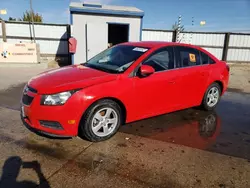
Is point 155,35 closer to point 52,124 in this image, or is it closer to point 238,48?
point 238,48

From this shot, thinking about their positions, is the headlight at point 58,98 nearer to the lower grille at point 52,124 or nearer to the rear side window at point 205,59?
the lower grille at point 52,124

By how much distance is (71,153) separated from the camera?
3.17 metres

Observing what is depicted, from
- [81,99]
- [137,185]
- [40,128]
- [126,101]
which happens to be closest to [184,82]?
[126,101]

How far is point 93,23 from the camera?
11.4 metres

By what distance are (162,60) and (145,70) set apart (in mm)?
693

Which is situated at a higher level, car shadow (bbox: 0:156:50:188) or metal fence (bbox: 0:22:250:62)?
metal fence (bbox: 0:22:250:62)

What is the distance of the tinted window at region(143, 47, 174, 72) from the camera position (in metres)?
4.02

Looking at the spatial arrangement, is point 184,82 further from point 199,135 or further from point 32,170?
point 32,170

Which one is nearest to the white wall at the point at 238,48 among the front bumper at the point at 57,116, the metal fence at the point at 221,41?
the metal fence at the point at 221,41

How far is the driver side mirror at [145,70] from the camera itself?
3.66 m

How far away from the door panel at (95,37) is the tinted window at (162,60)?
301 inches

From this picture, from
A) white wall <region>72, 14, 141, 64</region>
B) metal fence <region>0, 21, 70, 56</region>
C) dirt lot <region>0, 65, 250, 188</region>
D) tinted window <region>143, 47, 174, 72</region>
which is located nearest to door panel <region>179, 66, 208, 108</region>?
tinted window <region>143, 47, 174, 72</region>

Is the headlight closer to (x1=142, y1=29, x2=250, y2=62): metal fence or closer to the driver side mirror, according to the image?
the driver side mirror

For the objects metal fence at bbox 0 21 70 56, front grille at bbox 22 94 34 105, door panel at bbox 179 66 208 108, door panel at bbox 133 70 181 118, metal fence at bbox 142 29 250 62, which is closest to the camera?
front grille at bbox 22 94 34 105
